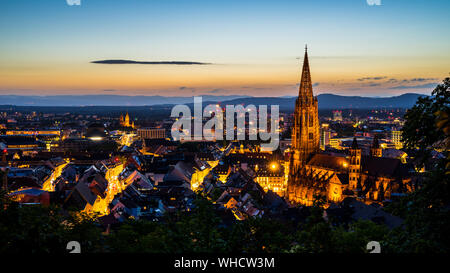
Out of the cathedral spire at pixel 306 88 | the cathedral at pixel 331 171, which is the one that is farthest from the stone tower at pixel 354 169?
the cathedral spire at pixel 306 88

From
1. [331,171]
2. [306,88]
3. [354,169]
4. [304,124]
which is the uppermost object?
[306,88]

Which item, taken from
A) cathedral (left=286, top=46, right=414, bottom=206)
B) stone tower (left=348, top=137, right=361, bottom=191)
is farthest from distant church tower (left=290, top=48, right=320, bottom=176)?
stone tower (left=348, top=137, right=361, bottom=191)

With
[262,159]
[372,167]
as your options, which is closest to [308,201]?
[372,167]

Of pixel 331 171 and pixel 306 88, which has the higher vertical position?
pixel 306 88

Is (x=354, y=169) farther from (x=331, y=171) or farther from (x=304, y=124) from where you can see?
(x=304, y=124)

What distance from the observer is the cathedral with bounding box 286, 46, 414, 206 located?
2195 inches

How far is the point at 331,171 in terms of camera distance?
63.1 m

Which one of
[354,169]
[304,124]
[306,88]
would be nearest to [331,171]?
[354,169]

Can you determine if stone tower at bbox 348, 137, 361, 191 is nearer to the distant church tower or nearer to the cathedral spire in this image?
the distant church tower

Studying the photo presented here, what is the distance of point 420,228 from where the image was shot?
12.4 m

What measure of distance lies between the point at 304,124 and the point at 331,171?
1040cm

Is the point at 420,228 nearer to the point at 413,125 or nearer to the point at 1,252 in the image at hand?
the point at 413,125

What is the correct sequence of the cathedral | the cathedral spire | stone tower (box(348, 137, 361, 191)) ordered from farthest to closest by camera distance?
the cathedral spire
stone tower (box(348, 137, 361, 191))
the cathedral
